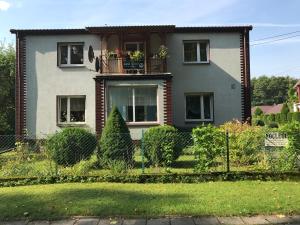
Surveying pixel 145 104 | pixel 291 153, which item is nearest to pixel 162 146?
pixel 291 153

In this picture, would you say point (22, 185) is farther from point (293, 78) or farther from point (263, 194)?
point (293, 78)

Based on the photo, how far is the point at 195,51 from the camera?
24.7 m

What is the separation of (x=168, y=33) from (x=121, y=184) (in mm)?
14490

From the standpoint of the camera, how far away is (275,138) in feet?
40.9

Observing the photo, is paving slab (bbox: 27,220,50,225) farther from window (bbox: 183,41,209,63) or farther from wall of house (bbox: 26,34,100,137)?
window (bbox: 183,41,209,63)

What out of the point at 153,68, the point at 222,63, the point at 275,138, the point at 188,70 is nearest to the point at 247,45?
the point at 222,63

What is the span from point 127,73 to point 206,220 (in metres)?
16.1

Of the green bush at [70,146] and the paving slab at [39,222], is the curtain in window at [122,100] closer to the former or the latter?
the green bush at [70,146]

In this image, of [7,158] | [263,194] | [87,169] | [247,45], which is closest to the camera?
[263,194]

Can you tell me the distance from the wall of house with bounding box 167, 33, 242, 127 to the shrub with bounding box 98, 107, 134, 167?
34.5 feet

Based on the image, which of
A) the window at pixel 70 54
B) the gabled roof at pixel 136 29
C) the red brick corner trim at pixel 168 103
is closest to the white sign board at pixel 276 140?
the red brick corner trim at pixel 168 103

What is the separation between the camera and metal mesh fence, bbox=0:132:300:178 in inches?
474

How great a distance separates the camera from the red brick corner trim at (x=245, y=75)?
2428 cm

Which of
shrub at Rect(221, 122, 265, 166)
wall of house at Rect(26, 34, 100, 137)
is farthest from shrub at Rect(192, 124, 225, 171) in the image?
wall of house at Rect(26, 34, 100, 137)
